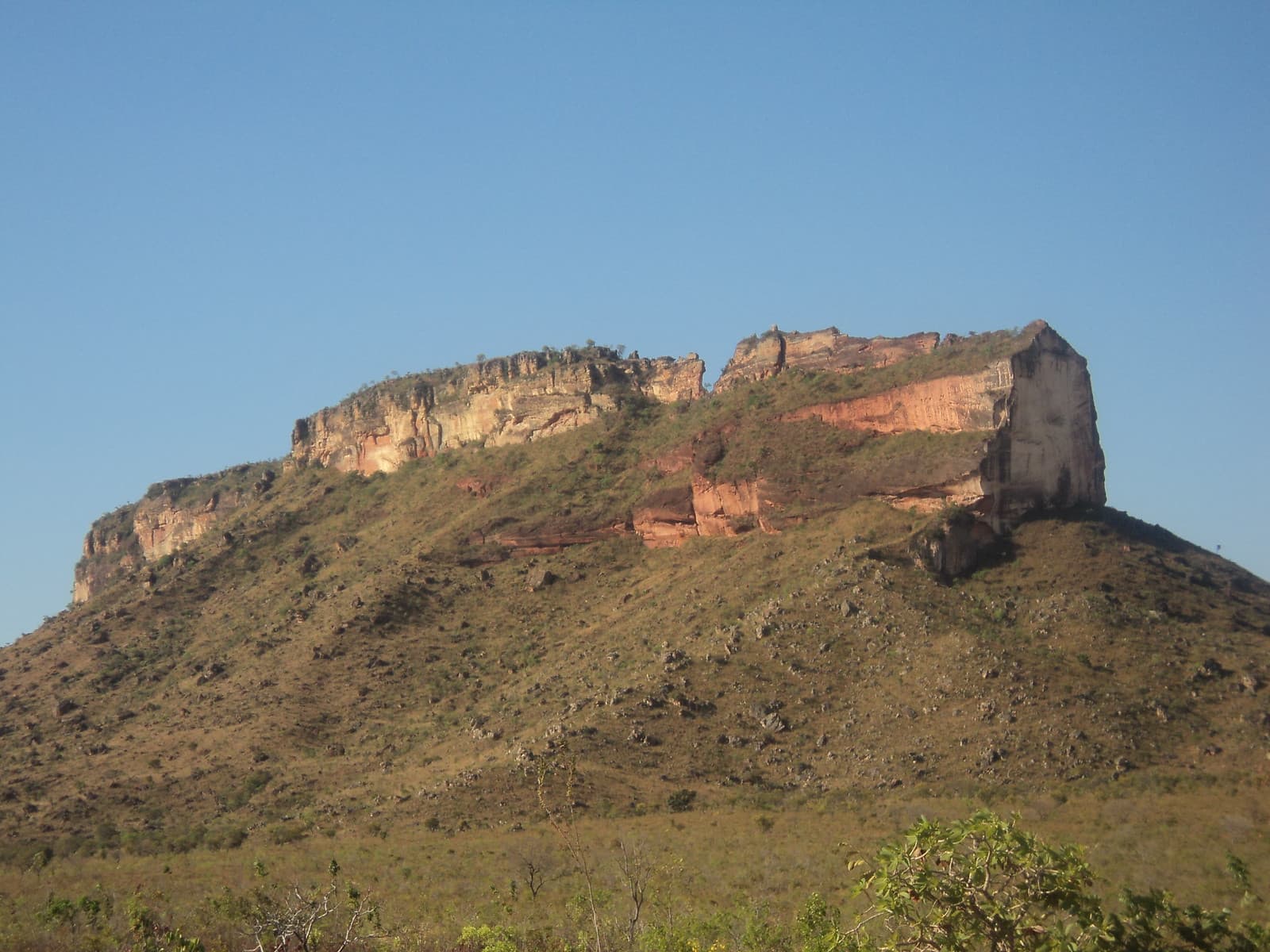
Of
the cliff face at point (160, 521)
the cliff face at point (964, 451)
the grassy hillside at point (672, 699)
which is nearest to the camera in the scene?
the grassy hillside at point (672, 699)

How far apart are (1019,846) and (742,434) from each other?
191 feet

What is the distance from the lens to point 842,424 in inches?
2810

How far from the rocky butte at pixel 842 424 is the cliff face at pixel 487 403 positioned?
13cm

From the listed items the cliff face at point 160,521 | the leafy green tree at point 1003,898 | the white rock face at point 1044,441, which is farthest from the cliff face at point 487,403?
the leafy green tree at point 1003,898

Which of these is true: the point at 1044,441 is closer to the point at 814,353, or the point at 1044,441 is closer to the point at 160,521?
the point at 814,353

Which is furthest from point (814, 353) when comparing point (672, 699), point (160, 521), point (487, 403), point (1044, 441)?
point (160, 521)

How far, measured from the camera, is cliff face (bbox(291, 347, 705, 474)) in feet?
305

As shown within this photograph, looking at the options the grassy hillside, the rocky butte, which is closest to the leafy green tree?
the grassy hillside

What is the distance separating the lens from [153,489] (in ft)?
416

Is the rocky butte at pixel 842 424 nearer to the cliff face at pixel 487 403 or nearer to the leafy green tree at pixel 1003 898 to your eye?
the cliff face at pixel 487 403

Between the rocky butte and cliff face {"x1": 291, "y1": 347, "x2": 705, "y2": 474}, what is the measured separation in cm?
13

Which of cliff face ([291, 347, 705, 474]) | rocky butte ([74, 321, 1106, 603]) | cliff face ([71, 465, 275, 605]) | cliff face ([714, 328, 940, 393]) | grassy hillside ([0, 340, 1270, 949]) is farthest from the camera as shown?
cliff face ([71, 465, 275, 605])

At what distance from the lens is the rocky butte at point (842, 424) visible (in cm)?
6372

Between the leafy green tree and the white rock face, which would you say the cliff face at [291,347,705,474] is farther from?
the leafy green tree
